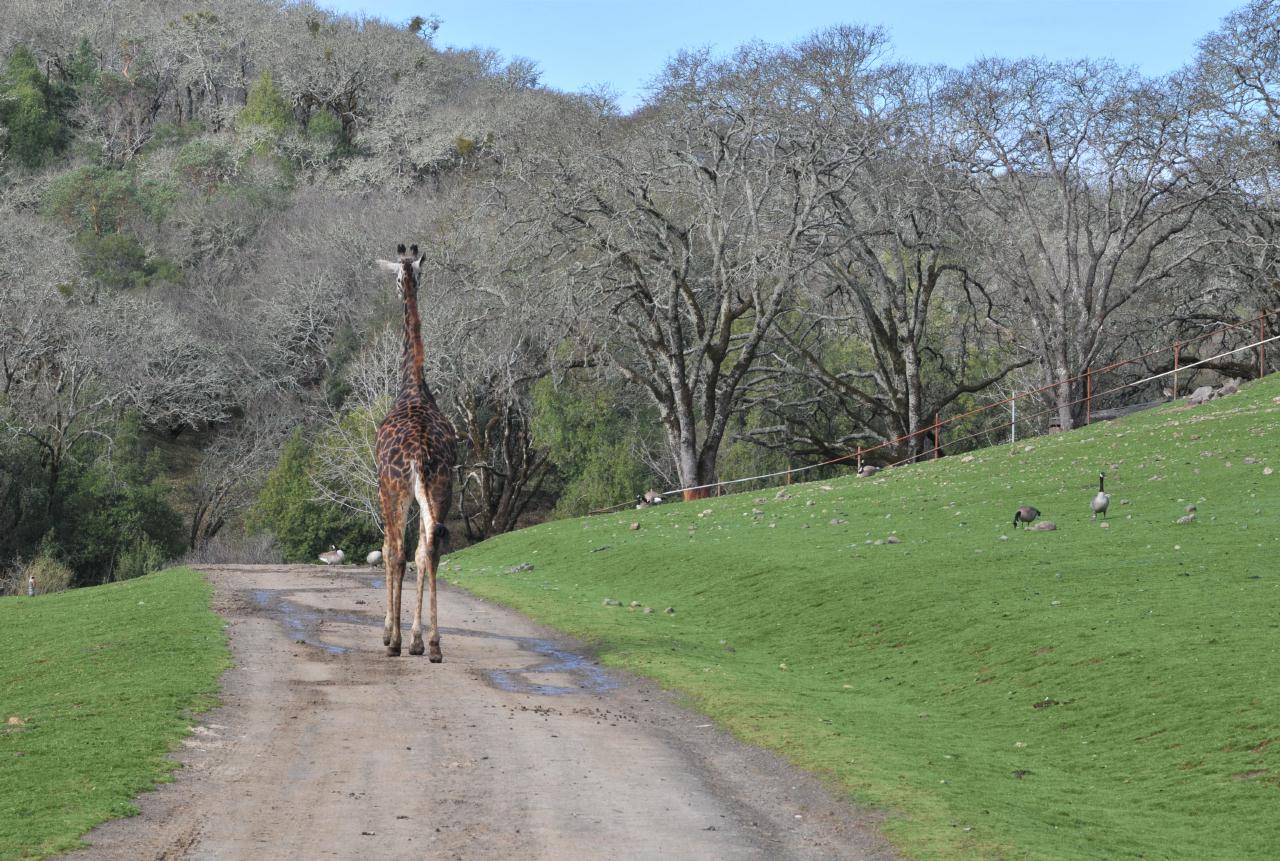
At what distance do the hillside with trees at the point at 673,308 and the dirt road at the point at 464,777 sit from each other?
84.7 ft

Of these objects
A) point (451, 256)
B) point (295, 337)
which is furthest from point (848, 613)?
point (295, 337)

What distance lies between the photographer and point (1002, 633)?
17.0m

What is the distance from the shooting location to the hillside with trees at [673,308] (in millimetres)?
42688

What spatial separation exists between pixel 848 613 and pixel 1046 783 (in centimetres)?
830

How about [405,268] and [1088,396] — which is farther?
[1088,396]

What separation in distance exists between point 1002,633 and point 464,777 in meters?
8.45

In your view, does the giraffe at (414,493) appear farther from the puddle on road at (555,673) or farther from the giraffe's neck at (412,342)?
the giraffe's neck at (412,342)

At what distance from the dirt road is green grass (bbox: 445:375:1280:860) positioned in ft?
2.50

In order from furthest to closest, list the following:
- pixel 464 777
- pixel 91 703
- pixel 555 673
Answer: pixel 555 673
pixel 91 703
pixel 464 777

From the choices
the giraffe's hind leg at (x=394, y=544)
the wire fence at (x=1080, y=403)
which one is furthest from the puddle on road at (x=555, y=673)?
the wire fence at (x=1080, y=403)

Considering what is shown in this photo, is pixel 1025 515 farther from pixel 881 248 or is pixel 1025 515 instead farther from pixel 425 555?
pixel 881 248

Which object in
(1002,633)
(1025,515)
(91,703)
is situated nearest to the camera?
(91,703)

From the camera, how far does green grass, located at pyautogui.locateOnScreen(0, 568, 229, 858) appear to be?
9.59 metres

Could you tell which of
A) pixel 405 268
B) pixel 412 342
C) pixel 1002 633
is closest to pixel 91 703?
pixel 412 342
